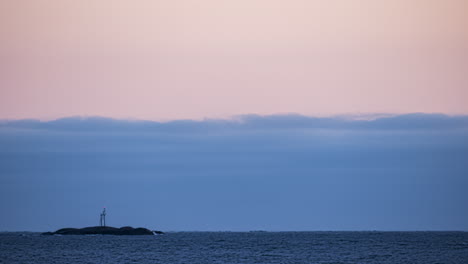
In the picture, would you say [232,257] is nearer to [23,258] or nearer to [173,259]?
[173,259]

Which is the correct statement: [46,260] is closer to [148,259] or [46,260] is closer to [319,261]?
[148,259]

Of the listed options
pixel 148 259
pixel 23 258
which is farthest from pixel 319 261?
pixel 23 258

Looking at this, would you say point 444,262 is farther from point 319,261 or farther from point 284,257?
point 284,257

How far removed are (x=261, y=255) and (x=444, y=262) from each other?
2342 cm

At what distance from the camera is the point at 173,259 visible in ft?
291

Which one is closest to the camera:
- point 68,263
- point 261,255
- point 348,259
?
point 68,263

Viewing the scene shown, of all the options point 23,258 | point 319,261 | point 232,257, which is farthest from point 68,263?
point 319,261

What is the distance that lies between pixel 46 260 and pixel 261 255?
26.5 meters

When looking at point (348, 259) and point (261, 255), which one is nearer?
point (348, 259)

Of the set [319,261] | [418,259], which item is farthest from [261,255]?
[418,259]

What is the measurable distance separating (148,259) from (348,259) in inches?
888

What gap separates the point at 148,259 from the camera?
88188 millimetres

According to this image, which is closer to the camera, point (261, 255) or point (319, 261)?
point (319, 261)

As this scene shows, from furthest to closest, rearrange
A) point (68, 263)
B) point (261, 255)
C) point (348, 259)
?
point (261, 255)
point (348, 259)
point (68, 263)
